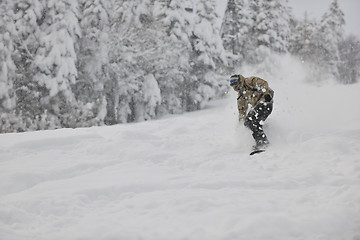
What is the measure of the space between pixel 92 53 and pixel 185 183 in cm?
1779

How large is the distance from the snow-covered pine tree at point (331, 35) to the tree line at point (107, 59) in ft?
46.6

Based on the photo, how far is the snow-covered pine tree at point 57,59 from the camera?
17609mm

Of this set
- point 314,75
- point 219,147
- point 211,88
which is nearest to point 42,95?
point 211,88

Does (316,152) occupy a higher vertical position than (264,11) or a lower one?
lower

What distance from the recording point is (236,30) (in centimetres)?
2964

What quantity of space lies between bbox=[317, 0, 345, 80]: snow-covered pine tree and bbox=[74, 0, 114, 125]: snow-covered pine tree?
25.0 meters

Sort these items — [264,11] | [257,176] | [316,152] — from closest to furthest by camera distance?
[257,176] → [316,152] → [264,11]

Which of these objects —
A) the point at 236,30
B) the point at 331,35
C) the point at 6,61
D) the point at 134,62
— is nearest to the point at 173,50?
the point at 134,62

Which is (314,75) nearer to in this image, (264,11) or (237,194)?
(264,11)

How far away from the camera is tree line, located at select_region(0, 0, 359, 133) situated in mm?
17562

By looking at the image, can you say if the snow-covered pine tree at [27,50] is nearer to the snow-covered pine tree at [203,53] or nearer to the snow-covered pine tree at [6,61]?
the snow-covered pine tree at [6,61]

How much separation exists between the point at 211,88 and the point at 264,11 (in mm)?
9844

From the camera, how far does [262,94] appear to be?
6.30 metres

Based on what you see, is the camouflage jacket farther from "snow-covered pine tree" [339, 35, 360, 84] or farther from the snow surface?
"snow-covered pine tree" [339, 35, 360, 84]
